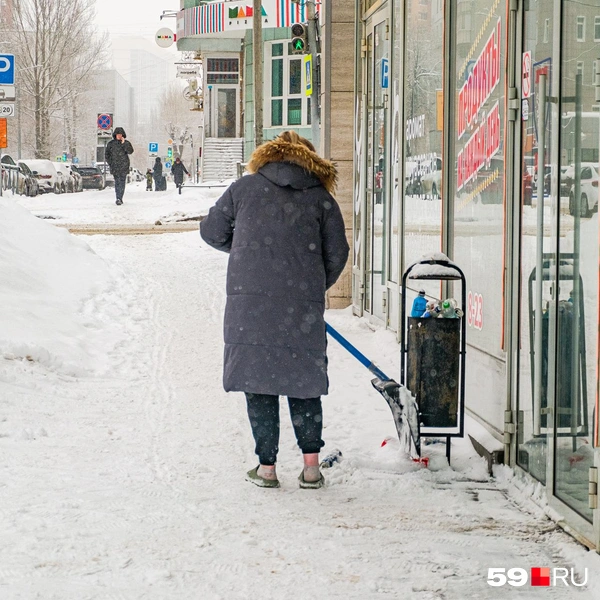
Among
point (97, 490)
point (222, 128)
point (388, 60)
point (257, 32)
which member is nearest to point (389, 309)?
point (388, 60)

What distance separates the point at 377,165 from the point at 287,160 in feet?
18.4

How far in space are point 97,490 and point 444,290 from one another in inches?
114

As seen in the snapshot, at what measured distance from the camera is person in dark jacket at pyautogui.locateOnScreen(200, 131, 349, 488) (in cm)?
522

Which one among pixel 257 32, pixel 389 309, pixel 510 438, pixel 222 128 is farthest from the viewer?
pixel 222 128

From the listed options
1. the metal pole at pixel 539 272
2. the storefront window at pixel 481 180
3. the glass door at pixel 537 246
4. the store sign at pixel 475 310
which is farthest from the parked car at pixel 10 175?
the metal pole at pixel 539 272

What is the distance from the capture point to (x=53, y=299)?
412 inches

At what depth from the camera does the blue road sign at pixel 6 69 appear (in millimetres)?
16562

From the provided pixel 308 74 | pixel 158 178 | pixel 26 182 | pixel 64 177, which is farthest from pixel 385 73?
pixel 64 177

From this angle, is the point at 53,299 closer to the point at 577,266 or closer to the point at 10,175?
the point at 577,266

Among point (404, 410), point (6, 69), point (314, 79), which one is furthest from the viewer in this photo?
point (6, 69)

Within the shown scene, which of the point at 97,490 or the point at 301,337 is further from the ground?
the point at 301,337

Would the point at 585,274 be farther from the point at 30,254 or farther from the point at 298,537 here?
the point at 30,254

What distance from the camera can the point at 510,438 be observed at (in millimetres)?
5625

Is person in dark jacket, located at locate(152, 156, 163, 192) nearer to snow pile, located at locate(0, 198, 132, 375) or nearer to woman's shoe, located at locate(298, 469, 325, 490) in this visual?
snow pile, located at locate(0, 198, 132, 375)
